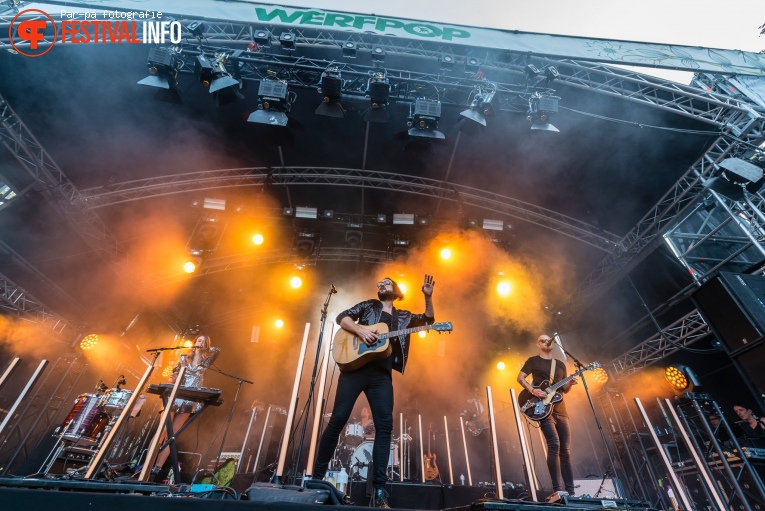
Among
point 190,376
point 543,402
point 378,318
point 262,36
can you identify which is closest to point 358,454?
point 190,376

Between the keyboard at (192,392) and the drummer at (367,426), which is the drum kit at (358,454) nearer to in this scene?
the drummer at (367,426)

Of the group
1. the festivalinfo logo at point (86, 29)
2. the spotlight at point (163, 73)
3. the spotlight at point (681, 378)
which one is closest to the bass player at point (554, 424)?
the spotlight at point (681, 378)

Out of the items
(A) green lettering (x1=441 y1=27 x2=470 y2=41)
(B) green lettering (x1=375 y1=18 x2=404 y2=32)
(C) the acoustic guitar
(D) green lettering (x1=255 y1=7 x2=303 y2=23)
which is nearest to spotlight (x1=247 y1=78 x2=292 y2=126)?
(D) green lettering (x1=255 y1=7 x2=303 y2=23)

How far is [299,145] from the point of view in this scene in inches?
320

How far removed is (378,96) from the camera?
6.30 m

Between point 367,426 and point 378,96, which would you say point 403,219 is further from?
point 367,426

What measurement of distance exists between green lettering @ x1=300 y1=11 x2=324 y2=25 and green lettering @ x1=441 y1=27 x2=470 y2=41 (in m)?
2.18

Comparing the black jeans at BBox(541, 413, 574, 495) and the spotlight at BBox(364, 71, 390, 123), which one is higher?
the spotlight at BBox(364, 71, 390, 123)

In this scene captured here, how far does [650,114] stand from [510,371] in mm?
9608

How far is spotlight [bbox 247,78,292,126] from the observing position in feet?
20.1

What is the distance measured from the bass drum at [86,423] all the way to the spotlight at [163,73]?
534 cm

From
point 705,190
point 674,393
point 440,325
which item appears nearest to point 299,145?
point 440,325

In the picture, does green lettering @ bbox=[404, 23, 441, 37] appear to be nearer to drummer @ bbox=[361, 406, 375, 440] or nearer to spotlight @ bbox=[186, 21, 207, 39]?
spotlight @ bbox=[186, 21, 207, 39]

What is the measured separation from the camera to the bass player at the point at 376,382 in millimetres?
3014
